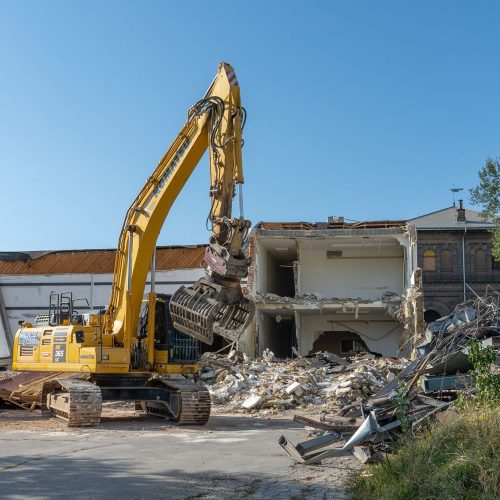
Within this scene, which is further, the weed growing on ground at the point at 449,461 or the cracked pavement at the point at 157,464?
the cracked pavement at the point at 157,464

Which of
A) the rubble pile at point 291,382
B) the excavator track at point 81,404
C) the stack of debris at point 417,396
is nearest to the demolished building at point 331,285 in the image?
the rubble pile at point 291,382

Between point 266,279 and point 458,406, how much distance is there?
26062 mm

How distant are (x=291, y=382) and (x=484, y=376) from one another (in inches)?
450

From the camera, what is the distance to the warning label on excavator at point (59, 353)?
15.0 m

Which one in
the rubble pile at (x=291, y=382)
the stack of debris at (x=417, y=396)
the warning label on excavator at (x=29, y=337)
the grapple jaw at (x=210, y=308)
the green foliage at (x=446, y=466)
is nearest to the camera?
the green foliage at (x=446, y=466)

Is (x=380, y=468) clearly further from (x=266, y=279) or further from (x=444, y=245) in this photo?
(x=444, y=245)

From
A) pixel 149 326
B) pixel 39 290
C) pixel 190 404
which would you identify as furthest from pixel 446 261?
pixel 190 404

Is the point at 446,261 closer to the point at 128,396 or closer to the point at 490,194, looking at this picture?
the point at 490,194

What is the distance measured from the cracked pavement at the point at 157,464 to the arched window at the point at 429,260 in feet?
104

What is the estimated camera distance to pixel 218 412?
18.0 metres

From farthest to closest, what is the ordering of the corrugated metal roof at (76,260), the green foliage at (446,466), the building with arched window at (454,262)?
1. the building with arched window at (454,262)
2. the corrugated metal roof at (76,260)
3. the green foliage at (446,466)

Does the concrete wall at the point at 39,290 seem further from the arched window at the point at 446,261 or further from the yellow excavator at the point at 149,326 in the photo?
the arched window at the point at 446,261

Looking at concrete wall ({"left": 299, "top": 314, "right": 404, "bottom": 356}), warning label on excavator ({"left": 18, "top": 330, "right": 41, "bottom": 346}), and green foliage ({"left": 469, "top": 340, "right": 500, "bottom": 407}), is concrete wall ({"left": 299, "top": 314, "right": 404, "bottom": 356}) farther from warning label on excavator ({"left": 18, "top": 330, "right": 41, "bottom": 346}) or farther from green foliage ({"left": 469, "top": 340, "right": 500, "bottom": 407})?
green foliage ({"left": 469, "top": 340, "right": 500, "bottom": 407})

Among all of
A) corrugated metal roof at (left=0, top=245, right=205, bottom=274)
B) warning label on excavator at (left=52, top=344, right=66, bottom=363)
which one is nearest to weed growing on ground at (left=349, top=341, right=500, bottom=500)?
warning label on excavator at (left=52, top=344, right=66, bottom=363)
